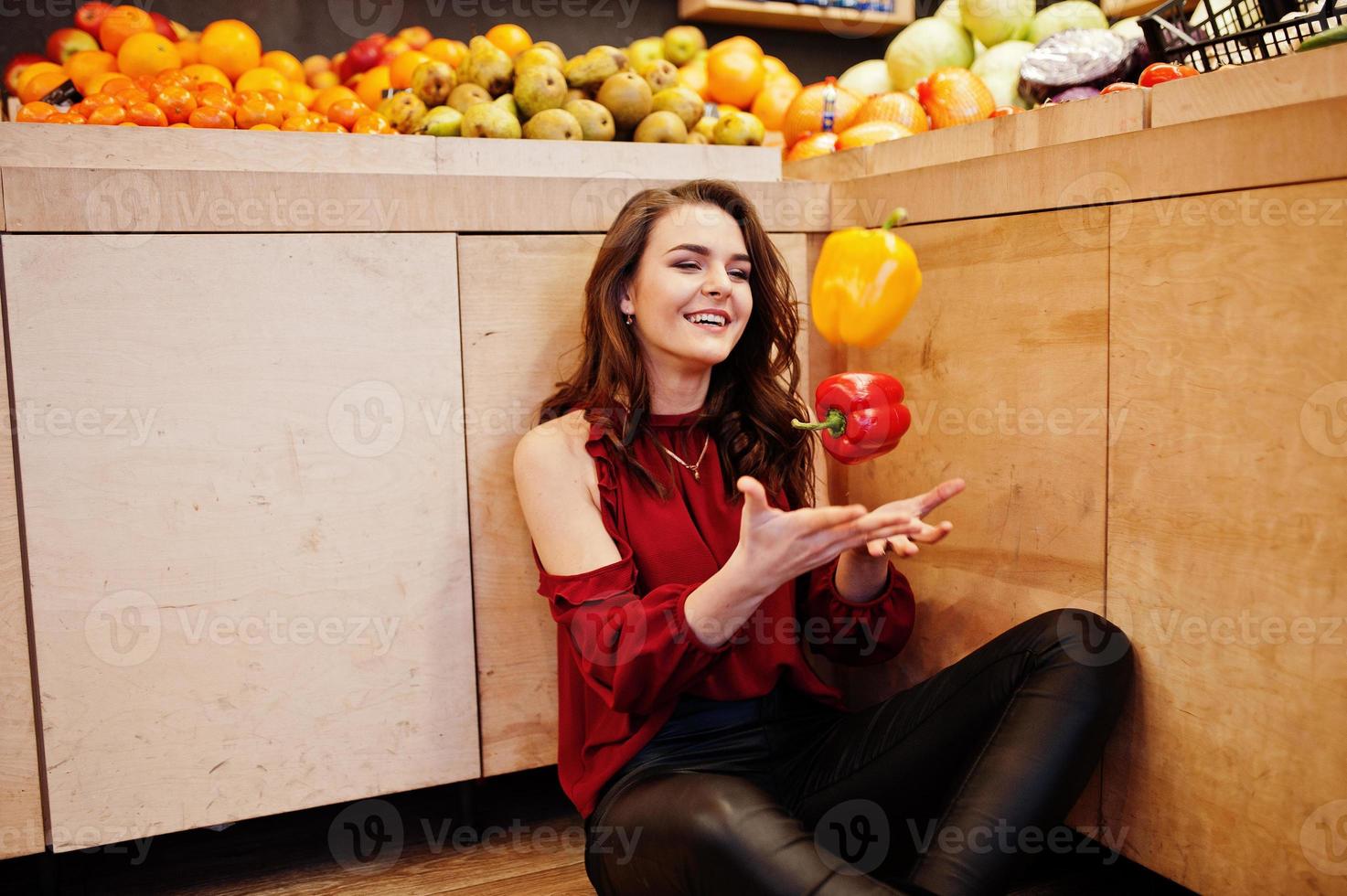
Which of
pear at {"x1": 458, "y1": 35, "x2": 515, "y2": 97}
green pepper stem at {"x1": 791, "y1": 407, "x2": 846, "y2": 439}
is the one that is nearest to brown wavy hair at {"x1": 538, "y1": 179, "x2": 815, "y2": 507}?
green pepper stem at {"x1": 791, "y1": 407, "x2": 846, "y2": 439}

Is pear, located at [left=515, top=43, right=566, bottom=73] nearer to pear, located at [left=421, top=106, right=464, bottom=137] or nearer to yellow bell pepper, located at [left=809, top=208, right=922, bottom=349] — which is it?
pear, located at [left=421, top=106, right=464, bottom=137]

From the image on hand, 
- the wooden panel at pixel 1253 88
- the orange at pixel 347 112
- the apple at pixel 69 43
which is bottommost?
the wooden panel at pixel 1253 88

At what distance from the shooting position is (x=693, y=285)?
1.30m

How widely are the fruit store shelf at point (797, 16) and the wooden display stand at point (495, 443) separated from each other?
1261 millimetres

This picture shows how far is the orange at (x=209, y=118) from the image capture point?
5.08 feet

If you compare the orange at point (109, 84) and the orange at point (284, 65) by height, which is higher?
the orange at point (284, 65)

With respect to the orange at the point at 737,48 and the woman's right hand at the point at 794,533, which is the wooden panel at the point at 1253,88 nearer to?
the woman's right hand at the point at 794,533

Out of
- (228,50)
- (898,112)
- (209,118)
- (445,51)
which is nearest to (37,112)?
(209,118)

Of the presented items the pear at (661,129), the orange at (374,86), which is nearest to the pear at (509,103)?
the pear at (661,129)

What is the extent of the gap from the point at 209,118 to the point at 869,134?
107 cm

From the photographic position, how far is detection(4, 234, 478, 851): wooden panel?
131cm

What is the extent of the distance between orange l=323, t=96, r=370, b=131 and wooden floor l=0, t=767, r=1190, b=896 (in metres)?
1.08
